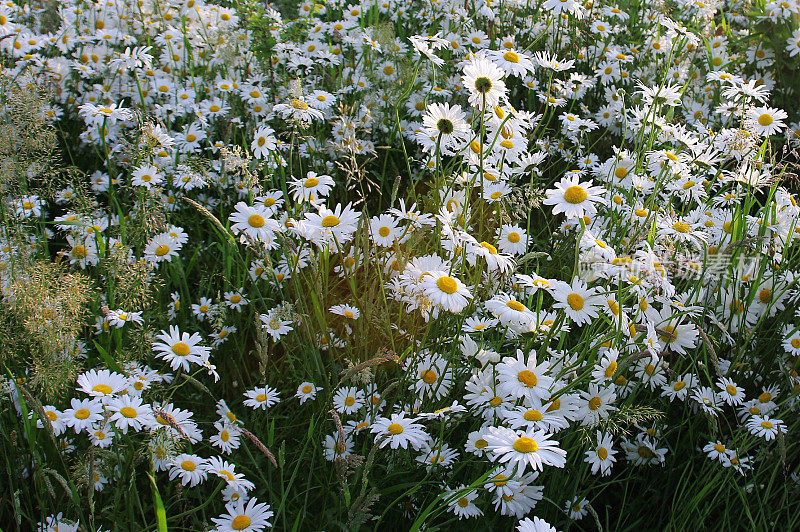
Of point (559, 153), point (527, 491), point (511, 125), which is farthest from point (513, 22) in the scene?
point (527, 491)

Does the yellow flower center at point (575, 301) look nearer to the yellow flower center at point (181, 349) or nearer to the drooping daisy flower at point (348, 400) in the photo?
the drooping daisy flower at point (348, 400)

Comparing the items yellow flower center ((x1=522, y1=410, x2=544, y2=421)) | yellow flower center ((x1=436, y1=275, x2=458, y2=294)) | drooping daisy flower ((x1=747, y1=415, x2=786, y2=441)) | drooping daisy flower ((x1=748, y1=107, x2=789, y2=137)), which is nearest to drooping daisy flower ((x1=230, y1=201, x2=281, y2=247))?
yellow flower center ((x1=436, y1=275, x2=458, y2=294))

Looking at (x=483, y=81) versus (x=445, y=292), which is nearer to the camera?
(x=445, y=292)

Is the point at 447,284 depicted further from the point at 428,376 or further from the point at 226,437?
the point at 226,437

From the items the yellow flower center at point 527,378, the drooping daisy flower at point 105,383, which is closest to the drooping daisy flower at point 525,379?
the yellow flower center at point 527,378

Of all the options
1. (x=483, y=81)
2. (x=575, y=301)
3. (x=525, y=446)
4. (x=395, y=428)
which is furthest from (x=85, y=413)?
(x=483, y=81)

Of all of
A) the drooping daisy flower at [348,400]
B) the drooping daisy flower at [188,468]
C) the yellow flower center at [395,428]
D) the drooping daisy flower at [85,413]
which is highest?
the yellow flower center at [395,428]

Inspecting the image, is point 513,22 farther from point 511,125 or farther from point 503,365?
point 503,365

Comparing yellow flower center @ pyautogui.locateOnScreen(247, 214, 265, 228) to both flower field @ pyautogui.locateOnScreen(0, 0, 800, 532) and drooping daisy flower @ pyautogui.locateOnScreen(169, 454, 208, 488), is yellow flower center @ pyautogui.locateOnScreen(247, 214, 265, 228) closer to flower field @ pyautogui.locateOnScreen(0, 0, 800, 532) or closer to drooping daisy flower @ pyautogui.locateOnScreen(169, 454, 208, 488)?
flower field @ pyautogui.locateOnScreen(0, 0, 800, 532)
